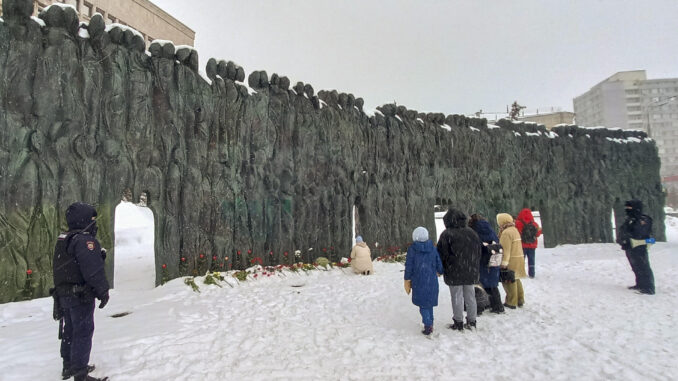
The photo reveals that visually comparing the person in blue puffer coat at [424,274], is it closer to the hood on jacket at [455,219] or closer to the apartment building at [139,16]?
the hood on jacket at [455,219]

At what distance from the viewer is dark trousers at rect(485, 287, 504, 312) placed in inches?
223

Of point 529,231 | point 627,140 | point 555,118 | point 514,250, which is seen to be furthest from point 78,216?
point 555,118

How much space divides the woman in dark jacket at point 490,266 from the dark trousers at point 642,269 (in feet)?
11.1

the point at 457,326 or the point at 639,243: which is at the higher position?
the point at 639,243

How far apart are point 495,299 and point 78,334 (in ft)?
18.0

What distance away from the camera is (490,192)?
16.1 metres

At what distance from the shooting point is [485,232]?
226 inches

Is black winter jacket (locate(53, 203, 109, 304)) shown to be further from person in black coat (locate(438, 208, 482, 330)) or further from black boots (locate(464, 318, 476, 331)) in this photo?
black boots (locate(464, 318, 476, 331))

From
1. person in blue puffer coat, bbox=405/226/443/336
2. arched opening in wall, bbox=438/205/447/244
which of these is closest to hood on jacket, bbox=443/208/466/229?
person in blue puffer coat, bbox=405/226/443/336

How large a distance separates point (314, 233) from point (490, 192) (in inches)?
369

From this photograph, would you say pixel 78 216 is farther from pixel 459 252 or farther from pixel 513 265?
pixel 513 265

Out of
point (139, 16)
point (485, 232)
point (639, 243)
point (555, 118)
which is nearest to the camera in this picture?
point (485, 232)

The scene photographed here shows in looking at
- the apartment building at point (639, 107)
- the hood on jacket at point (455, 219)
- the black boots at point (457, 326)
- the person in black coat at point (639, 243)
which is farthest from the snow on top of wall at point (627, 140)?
the apartment building at point (639, 107)

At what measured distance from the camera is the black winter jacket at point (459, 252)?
490cm
